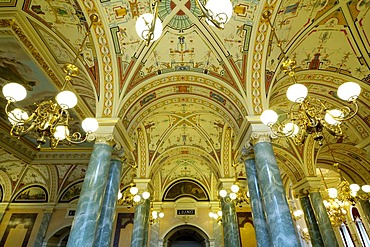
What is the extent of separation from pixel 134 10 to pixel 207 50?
205cm

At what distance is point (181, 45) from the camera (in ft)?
18.7

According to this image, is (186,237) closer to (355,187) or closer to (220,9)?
(355,187)

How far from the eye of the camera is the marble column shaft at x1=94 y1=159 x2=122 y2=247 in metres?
4.86

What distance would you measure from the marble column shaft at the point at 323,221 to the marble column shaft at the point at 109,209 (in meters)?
7.78

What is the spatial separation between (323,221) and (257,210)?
199 inches

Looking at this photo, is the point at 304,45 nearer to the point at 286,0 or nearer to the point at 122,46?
the point at 286,0

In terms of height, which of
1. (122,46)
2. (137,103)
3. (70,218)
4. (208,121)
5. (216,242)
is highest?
(208,121)

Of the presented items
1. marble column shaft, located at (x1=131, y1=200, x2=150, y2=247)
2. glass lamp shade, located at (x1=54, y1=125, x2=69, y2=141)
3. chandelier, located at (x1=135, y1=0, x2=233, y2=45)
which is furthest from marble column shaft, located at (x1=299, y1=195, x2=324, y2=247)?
glass lamp shade, located at (x1=54, y1=125, x2=69, y2=141)

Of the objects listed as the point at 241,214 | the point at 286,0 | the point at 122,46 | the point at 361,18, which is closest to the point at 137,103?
the point at 122,46

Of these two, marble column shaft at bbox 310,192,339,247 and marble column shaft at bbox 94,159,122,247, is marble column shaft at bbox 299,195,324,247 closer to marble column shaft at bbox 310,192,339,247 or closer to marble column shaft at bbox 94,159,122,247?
marble column shaft at bbox 310,192,339,247

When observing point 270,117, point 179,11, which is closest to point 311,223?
point 270,117

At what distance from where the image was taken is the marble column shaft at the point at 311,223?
346 inches

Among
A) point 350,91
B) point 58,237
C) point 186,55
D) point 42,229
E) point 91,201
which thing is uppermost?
point 186,55

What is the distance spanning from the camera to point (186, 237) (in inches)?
599
